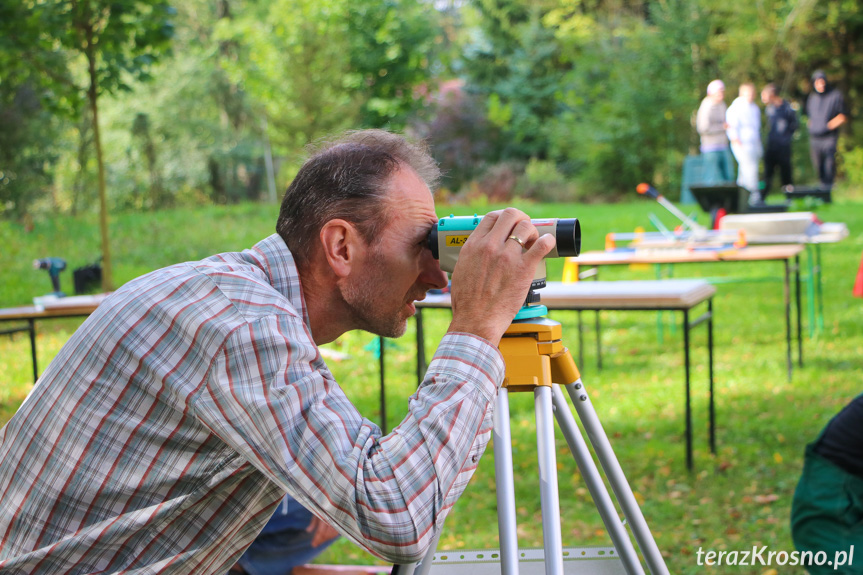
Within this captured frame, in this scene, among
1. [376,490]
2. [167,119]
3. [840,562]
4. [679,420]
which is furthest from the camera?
[167,119]

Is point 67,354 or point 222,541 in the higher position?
point 67,354

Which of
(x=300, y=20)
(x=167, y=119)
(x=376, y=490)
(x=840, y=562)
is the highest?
(x=300, y=20)

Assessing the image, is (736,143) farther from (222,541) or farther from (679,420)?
(222,541)

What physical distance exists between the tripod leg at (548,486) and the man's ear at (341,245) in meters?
0.41

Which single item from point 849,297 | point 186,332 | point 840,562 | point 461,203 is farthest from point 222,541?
point 461,203

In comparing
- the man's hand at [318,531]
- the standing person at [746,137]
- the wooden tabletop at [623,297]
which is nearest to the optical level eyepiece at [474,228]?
the man's hand at [318,531]

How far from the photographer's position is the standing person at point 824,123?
13.8 meters

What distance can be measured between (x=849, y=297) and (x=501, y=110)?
15241 mm

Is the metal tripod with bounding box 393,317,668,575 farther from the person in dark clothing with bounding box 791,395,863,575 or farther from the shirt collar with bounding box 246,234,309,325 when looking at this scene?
the person in dark clothing with bounding box 791,395,863,575

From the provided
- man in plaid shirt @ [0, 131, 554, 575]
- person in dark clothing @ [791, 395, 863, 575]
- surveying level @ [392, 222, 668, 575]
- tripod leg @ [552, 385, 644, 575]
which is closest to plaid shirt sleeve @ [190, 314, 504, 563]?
man in plaid shirt @ [0, 131, 554, 575]

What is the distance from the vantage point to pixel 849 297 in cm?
763

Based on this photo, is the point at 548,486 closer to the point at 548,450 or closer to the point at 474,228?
the point at 548,450

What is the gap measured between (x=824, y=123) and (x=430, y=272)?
14601mm

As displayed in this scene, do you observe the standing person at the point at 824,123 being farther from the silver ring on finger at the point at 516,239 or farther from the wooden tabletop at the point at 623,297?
the silver ring on finger at the point at 516,239
